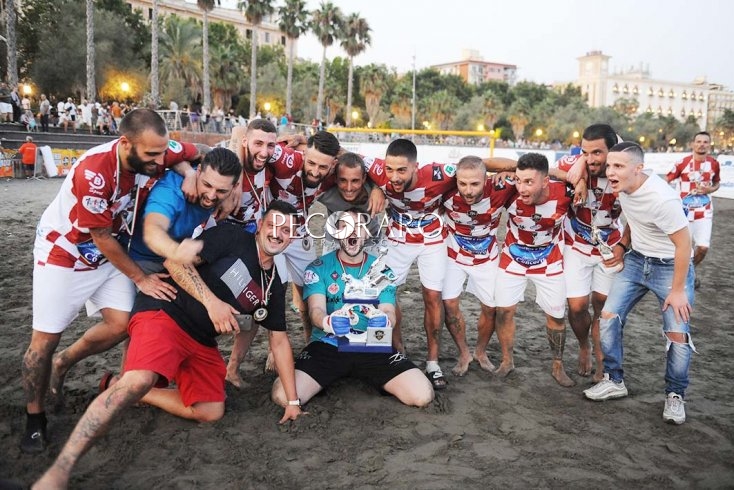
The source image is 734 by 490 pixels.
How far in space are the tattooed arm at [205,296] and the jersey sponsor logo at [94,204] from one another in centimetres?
59

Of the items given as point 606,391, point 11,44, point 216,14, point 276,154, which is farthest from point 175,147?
point 216,14

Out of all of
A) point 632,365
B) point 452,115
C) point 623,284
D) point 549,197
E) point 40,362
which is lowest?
point 632,365

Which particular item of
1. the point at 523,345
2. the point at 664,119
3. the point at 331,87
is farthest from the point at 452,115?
the point at 523,345

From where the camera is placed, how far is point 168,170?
430 centimetres

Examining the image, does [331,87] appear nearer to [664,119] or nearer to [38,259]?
[38,259]

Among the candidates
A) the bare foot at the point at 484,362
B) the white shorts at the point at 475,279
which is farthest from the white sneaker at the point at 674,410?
the white shorts at the point at 475,279

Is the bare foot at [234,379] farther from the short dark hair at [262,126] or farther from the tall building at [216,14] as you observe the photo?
the tall building at [216,14]

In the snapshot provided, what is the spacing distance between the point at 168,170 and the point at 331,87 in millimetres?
60842

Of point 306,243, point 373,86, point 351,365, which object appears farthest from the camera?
point 373,86

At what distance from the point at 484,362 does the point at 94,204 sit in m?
4.06

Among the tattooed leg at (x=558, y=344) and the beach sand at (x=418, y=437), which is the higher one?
the tattooed leg at (x=558, y=344)

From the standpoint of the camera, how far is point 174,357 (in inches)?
149

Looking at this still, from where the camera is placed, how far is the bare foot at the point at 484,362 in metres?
5.55

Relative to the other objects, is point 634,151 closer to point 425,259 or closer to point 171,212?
point 425,259
